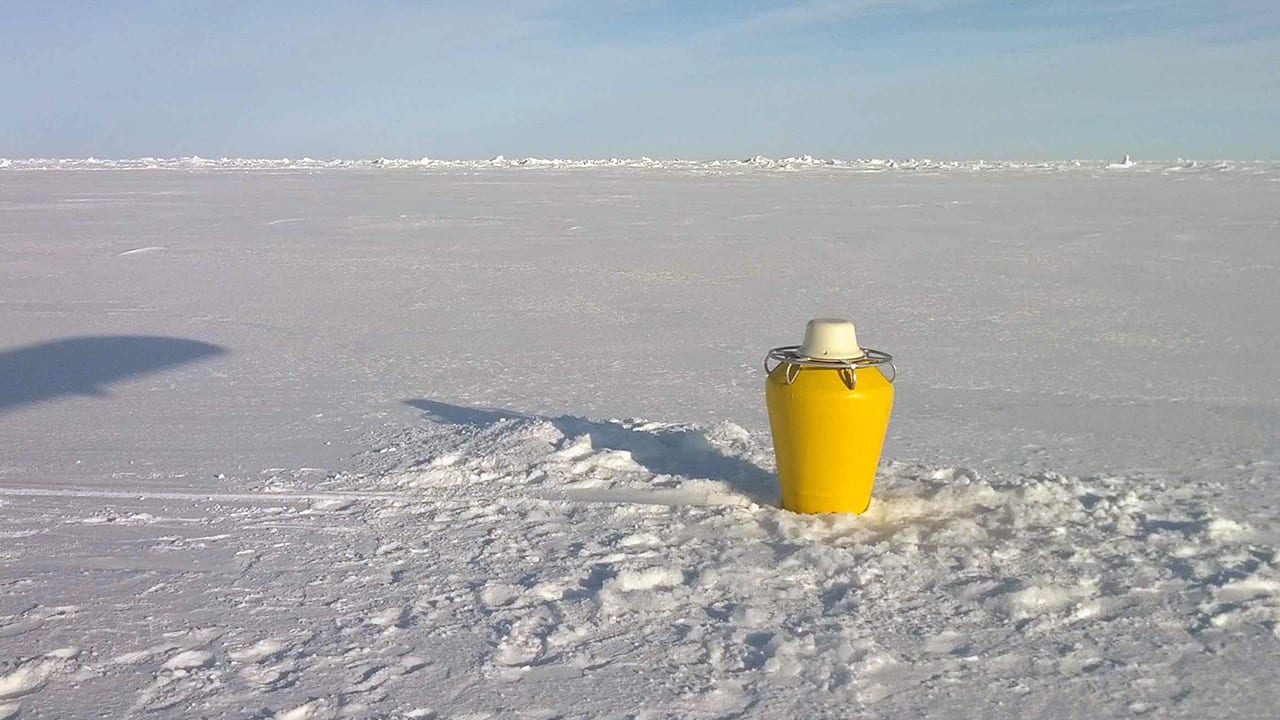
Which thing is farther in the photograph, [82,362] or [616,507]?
[82,362]

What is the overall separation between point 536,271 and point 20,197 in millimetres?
21123

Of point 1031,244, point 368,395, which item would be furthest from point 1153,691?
point 1031,244

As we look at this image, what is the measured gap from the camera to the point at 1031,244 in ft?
51.9

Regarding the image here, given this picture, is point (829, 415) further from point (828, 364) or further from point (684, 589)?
point (684, 589)

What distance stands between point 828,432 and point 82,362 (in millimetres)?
5769

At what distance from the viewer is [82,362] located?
8.09 meters

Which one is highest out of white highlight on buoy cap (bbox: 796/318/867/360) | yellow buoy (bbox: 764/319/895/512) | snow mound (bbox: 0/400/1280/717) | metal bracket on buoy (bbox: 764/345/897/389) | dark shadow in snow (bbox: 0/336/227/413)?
white highlight on buoy cap (bbox: 796/318/867/360)

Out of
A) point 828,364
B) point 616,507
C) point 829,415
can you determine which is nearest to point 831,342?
point 828,364

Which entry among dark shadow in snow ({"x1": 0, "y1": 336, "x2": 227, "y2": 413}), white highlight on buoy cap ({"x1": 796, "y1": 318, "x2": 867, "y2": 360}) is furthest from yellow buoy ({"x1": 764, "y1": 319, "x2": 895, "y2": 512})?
dark shadow in snow ({"x1": 0, "y1": 336, "x2": 227, "y2": 413})

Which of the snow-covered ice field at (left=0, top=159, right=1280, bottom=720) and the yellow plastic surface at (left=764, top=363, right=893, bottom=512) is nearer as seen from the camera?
the snow-covered ice field at (left=0, top=159, right=1280, bottom=720)

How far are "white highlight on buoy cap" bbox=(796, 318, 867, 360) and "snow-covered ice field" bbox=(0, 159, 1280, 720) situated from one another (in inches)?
25.4

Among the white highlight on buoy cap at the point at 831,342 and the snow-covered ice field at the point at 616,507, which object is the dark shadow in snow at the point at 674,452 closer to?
the snow-covered ice field at the point at 616,507

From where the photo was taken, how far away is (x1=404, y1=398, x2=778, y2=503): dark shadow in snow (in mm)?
5102

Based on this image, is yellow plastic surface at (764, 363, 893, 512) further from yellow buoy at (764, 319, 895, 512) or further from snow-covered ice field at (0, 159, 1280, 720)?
snow-covered ice field at (0, 159, 1280, 720)
